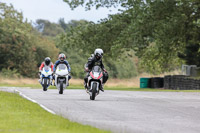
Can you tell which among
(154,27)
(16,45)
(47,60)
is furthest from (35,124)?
(16,45)

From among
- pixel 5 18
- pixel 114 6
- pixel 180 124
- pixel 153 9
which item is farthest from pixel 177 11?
pixel 5 18

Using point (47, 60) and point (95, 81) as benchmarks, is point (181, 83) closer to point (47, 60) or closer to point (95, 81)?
point (47, 60)

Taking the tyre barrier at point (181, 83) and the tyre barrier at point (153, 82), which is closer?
the tyre barrier at point (181, 83)

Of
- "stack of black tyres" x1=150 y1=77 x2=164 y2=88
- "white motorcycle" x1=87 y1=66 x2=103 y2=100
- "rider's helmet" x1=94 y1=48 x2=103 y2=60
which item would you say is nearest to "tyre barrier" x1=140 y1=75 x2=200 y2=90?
"stack of black tyres" x1=150 y1=77 x2=164 y2=88

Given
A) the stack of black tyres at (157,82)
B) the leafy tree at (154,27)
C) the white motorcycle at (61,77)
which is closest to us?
the white motorcycle at (61,77)

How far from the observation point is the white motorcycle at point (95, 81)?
→ 805 inches

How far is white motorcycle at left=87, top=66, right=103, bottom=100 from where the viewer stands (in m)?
20.4

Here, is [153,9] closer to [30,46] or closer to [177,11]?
[177,11]

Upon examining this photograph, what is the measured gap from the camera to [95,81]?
810 inches

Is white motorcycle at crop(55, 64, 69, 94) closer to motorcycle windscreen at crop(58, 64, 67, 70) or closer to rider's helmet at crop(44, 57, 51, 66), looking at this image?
motorcycle windscreen at crop(58, 64, 67, 70)

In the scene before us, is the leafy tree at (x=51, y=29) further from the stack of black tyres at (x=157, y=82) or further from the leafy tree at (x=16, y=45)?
the stack of black tyres at (x=157, y=82)

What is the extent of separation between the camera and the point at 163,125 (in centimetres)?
1120

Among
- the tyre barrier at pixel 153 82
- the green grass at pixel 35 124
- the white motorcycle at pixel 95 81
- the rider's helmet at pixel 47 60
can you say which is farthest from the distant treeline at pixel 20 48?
the green grass at pixel 35 124

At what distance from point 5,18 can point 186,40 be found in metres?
35.3
